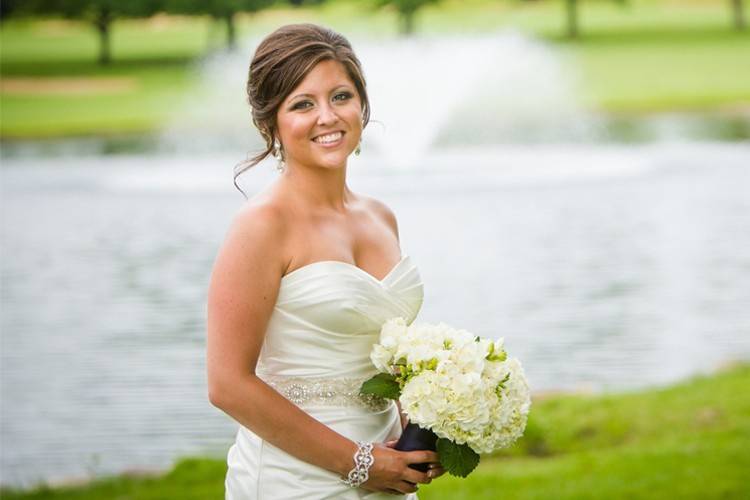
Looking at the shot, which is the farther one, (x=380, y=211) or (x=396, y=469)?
(x=380, y=211)

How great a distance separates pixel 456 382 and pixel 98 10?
51.2ft

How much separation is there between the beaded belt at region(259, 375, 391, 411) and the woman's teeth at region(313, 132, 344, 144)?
465mm

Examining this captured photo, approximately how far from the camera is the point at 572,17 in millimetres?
17922

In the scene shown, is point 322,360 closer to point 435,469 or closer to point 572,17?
point 435,469

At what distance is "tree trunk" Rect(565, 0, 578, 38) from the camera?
58.7ft

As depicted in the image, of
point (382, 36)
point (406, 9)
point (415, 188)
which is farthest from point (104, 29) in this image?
point (415, 188)

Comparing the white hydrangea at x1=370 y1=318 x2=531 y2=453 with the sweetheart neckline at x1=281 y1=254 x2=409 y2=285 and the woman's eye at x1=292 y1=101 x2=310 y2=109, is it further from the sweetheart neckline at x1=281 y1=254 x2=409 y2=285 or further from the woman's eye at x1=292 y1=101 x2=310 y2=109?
the woman's eye at x1=292 y1=101 x2=310 y2=109

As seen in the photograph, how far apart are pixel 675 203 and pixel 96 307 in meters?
6.69

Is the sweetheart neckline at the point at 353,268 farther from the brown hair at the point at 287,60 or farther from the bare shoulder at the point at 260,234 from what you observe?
the brown hair at the point at 287,60

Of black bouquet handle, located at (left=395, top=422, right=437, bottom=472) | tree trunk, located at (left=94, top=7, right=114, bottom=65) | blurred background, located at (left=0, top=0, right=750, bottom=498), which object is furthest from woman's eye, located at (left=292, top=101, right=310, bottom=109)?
tree trunk, located at (left=94, top=7, right=114, bottom=65)

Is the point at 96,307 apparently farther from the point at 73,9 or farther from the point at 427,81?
the point at 427,81

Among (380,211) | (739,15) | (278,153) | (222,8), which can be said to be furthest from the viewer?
(739,15)

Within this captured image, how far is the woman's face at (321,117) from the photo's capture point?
2201 millimetres

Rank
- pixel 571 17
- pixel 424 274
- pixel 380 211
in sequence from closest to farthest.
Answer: pixel 380 211, pixel 424 274, pixel 571 17
